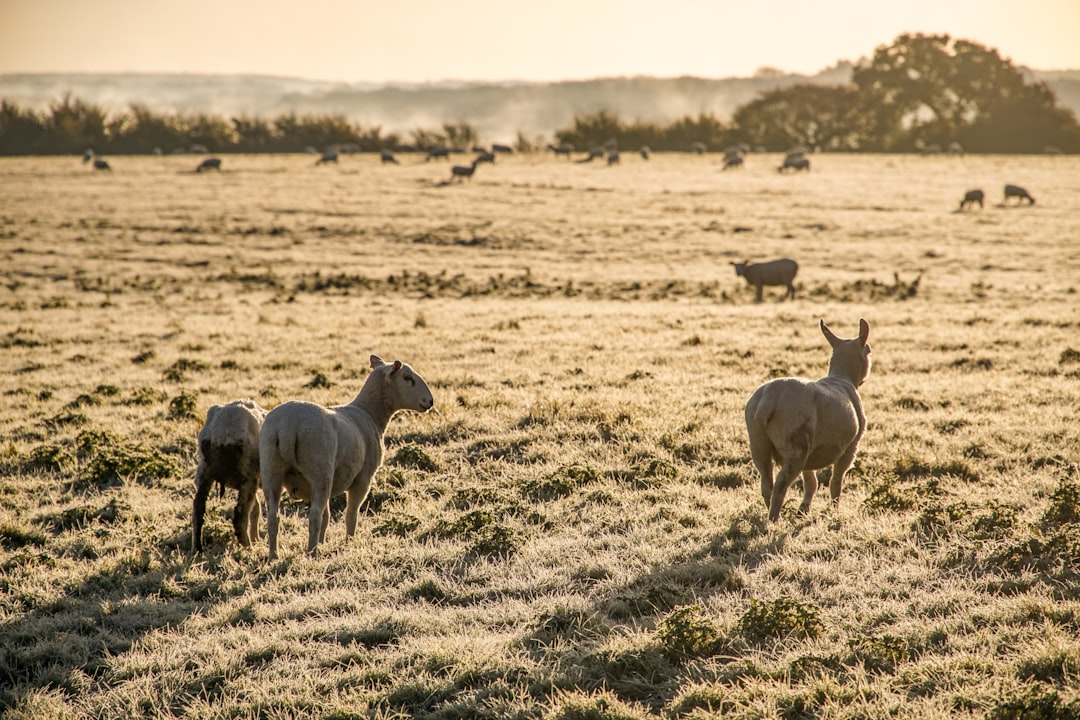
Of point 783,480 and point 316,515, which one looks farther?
point 783,480

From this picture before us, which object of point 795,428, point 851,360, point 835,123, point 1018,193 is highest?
point 835,123

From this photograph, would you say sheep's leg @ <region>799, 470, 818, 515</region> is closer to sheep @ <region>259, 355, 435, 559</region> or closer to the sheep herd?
the sheep herd

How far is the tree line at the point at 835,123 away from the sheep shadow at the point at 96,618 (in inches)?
2643

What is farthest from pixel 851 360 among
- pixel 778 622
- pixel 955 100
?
pixel 955 100

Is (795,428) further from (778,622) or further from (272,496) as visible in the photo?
(272,496)

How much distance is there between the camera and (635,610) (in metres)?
6.66

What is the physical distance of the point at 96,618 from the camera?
660cm

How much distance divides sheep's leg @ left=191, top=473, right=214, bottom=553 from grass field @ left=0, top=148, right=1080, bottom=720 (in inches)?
5.7

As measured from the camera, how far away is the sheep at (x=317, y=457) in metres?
7.43

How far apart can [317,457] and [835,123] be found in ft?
257

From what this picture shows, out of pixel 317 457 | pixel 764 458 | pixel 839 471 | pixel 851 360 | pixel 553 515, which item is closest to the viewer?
pixel 317 457

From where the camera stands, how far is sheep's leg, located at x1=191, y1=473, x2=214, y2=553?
775cm

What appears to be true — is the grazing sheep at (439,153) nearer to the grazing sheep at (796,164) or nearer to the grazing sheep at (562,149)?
the grazing sheep at (562,149)

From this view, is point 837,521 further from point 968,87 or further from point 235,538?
point 968,87
